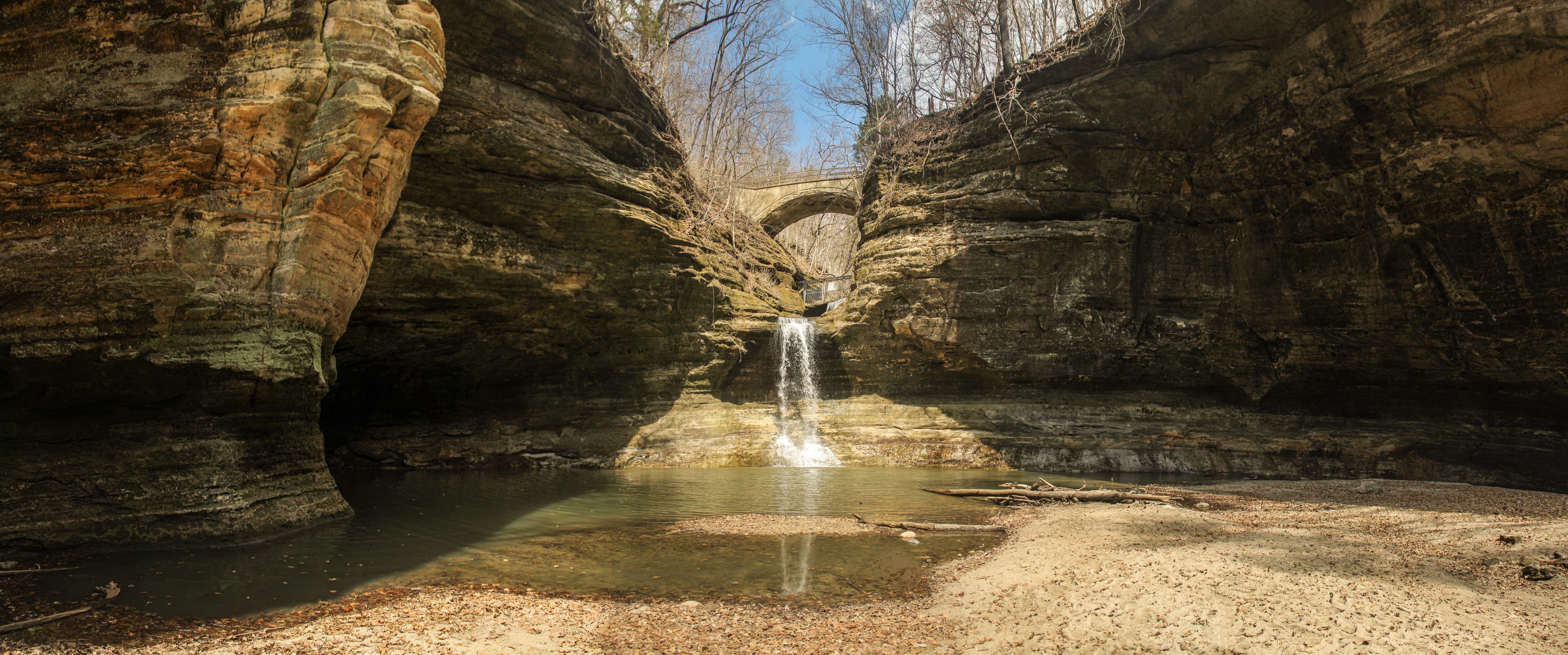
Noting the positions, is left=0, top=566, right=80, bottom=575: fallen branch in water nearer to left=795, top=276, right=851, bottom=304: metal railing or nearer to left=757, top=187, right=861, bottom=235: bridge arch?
left=795, top=276, right=851, bottom=304: metal railing

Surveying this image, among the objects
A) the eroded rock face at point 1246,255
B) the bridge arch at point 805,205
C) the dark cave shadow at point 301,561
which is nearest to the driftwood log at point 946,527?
the dark cave shadow at point 301,561

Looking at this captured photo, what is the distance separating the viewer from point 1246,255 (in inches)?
670

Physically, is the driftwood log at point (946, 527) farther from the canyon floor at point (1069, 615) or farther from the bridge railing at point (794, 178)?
the bridge railing at point (794, 178)

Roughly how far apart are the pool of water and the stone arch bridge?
19.0 m

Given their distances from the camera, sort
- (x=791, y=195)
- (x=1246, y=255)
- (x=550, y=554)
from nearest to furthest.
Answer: (x=550, y=554) → (x=1246, y=255) → (x=791, y=195)

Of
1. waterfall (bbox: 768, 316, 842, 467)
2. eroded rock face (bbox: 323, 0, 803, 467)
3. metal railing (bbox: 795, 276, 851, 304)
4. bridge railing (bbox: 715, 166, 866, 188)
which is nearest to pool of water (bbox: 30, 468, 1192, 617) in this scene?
eroded rock face (bbox: 323, 0, 803, 467)

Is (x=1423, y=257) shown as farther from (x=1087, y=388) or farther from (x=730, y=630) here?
(x=730, y=630)

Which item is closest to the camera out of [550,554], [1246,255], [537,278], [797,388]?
[550,554]

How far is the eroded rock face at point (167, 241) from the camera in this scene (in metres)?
7.13

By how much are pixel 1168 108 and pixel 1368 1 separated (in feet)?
13.9

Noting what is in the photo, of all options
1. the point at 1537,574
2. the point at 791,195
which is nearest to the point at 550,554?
the point at 1537,574

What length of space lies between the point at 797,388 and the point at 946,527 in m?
11.1

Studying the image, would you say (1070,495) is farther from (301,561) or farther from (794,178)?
(794,178)

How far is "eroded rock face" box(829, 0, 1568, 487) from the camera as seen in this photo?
41.3 ft
